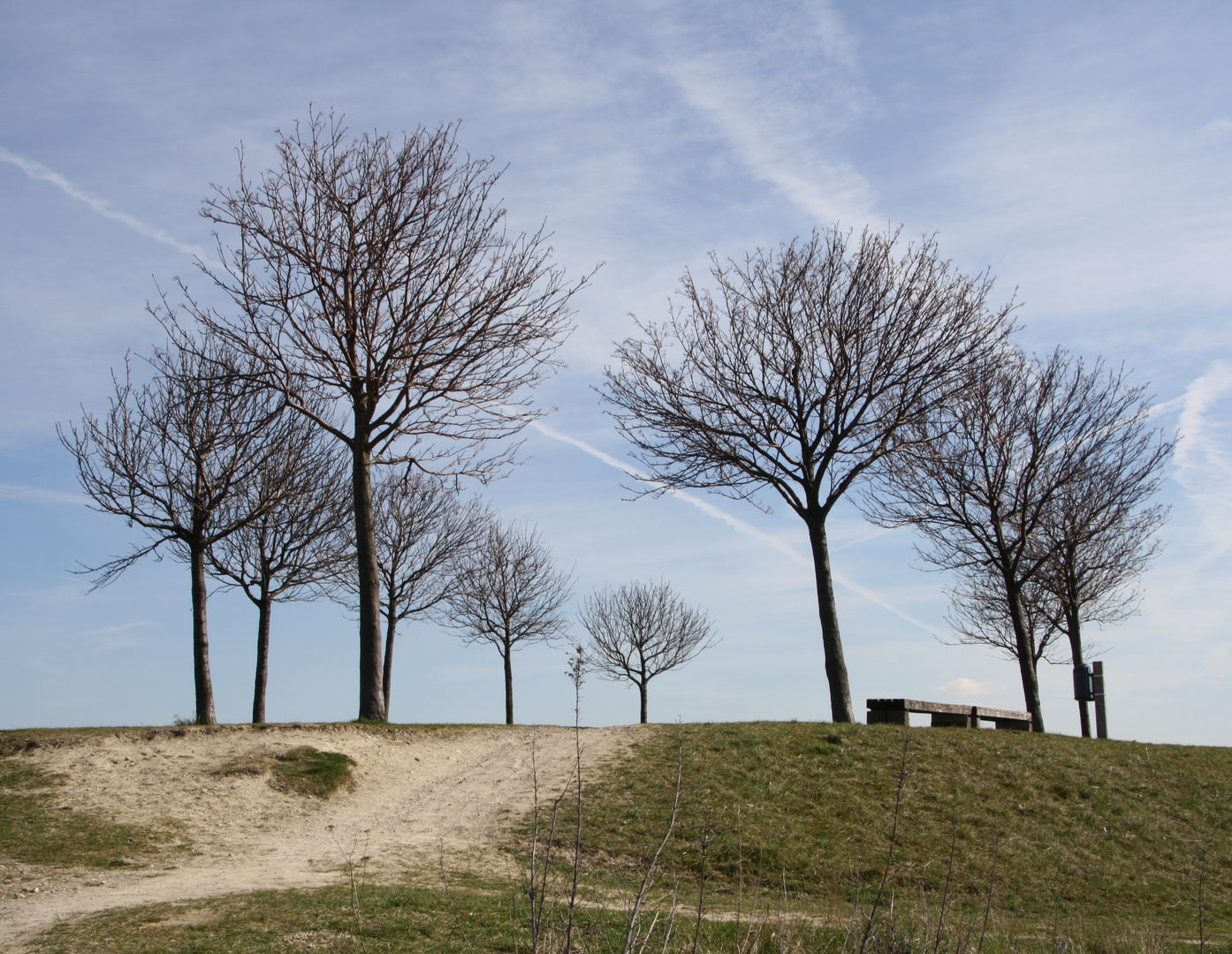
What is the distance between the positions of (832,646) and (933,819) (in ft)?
16.7

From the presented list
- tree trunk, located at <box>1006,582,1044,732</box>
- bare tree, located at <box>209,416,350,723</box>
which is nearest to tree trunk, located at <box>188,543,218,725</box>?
bare tree, located at <box>209,416,350,723</box>

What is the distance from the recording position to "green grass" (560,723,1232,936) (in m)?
8.99

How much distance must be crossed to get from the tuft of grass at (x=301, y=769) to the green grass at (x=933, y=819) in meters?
3.51

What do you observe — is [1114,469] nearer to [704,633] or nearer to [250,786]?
[704,633]

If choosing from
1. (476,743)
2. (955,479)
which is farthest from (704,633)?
(476,743)

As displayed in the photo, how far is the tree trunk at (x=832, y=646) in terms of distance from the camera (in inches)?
606

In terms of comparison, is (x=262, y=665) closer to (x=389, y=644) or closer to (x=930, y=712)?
(x=389, y=644)

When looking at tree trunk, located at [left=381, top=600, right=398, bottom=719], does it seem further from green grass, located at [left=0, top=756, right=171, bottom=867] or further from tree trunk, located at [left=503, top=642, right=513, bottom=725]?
green grass, located at [left=0, top=756, right=171, bottom=867]

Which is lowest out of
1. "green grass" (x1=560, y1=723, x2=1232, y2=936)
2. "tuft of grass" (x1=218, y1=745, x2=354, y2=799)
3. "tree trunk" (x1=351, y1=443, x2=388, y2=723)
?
"green grass" (x1=560, y1=723, x2=1232, y2=936)

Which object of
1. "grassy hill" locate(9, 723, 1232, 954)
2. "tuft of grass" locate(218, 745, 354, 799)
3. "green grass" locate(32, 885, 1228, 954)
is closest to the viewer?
"green grass" locate(32, 885, 1228, 954)

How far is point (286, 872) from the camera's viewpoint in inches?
329

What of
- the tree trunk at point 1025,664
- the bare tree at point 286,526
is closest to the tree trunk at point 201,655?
the bare tree at point 286,526

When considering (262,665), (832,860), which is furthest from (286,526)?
(832,860)

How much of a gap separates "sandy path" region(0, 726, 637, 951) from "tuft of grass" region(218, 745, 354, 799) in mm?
145
